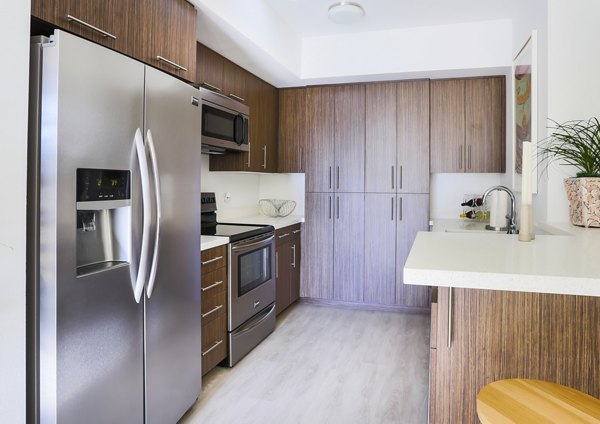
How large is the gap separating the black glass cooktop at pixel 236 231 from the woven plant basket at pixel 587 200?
198 cm

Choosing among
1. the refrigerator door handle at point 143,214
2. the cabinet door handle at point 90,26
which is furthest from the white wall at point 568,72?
the cabinet door handle at point 90,26

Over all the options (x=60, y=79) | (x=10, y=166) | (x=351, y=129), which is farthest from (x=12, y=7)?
(x=351, y=129)

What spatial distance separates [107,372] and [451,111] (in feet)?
11.7

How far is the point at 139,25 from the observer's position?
1.93 m

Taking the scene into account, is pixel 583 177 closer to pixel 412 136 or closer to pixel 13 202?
pixel 412 136

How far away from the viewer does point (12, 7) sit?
1291 mm

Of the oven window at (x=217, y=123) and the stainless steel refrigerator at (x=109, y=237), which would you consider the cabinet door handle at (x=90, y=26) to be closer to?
the stainless steel refrigerator at (x=109, y=237)

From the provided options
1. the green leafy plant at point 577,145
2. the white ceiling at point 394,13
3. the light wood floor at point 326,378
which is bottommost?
the light wood floor at point 326,378

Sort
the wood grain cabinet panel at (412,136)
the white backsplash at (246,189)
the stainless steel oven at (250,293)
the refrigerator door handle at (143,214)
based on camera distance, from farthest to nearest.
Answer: the wood grain cabinet panel at (412,136) < the white backsplash at (246,189) < the stainless steel oven at (250,293) < the refrigerator door handle at (143,214)

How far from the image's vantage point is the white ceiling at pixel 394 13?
10.7ft

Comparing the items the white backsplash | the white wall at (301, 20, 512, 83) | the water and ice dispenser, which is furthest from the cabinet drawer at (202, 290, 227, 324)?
the white wall at (301, 20, 512, 83)

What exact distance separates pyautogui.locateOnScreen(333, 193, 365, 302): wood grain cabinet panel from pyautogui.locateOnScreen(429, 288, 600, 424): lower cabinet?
2717 millimetres

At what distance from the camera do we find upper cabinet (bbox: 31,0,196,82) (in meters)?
1.54

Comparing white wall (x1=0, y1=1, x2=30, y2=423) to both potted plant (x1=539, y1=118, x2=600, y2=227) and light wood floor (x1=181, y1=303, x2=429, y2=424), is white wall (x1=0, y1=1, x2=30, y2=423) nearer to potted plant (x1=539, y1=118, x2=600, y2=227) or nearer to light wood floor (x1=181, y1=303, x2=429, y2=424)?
light wood floor (x1=181, y1=303, x2=429, y2=424)
